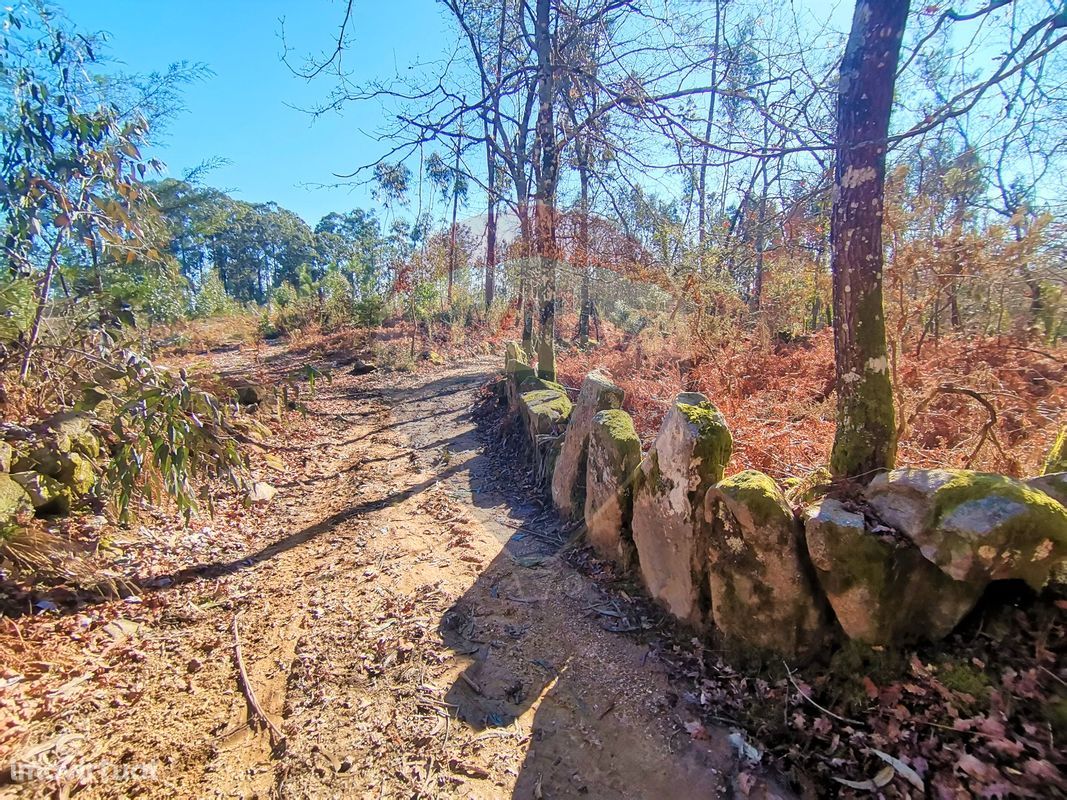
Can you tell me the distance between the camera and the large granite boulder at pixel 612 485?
3301 mm

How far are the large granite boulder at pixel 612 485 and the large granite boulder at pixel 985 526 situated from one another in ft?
5.22

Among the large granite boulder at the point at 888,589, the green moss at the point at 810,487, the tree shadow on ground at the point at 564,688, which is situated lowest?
the tree shadow on ground at the point at 564,688

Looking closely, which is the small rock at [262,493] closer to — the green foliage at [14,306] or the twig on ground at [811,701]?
the green foliage at [14,306]

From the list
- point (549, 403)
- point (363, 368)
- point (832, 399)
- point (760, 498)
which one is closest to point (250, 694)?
point (760, 498)

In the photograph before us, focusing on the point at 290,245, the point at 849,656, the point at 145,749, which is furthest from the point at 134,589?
the point at 290,245

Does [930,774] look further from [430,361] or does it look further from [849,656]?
[430,361]

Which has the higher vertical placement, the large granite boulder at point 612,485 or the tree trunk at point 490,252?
the tree trunk at point 490,252

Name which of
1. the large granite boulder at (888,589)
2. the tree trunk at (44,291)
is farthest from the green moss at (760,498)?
the tree trunk at (44,291)

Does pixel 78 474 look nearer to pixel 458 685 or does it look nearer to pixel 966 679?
pixel 458 685

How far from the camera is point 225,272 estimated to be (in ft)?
128

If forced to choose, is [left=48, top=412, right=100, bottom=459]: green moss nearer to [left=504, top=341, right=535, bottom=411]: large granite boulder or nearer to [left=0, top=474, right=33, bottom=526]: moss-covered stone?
[left=0, top=474, right=33, bottom=526]: moss-covered stone

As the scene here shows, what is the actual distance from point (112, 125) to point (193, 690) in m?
3.42

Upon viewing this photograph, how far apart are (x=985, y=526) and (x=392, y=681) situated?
2.90 metres

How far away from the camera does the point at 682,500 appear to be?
270 centimetres
